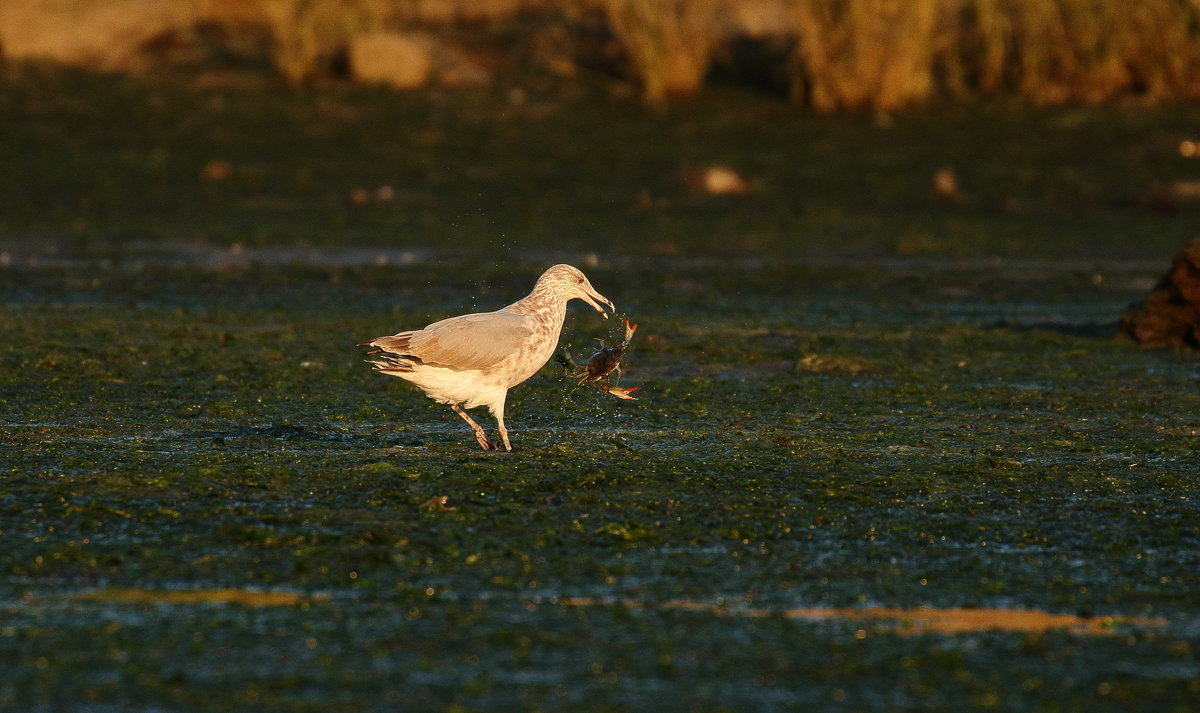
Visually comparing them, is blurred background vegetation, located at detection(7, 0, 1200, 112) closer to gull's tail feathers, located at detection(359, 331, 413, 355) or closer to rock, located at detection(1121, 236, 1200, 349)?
rock, located at detection(1121, 236, 1200, 349)

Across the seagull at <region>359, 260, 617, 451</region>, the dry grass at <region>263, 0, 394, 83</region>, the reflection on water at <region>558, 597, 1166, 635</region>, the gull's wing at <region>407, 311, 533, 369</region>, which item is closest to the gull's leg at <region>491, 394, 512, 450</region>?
the seagull at <region>359, 260, 617, 451</region>

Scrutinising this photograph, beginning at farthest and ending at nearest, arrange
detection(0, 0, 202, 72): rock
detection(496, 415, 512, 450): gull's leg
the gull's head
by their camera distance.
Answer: detection(0, 0, 202, 72): rock < the gull's head < detection(496, 415, 512, 450): gull's leg

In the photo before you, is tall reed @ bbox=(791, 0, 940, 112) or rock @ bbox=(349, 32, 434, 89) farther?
rock @ bbox=(349, 32, 434, 89)

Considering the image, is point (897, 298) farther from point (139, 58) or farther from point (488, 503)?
point (139, 58)

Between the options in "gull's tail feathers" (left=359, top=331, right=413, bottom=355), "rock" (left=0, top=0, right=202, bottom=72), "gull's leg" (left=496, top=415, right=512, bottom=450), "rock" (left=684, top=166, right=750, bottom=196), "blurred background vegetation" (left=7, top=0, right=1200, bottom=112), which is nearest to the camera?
"gull's tail feathers" (left=359, top=331, right=413, bottom=355)

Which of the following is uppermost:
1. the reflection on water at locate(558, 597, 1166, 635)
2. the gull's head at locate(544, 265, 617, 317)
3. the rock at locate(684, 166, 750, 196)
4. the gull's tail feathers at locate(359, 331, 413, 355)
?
the rock at locate(684, 166, 750, 196)

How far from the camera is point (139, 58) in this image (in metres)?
25.2

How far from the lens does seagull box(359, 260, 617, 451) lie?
8.48 metres

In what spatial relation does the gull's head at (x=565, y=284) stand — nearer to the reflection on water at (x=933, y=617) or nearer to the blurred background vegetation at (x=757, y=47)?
the reflection on water at (x=933, y=617)

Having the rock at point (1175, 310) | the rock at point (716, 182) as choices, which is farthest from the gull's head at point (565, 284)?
the rock at point (716, 182)

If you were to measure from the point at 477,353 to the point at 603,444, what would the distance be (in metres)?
0.99

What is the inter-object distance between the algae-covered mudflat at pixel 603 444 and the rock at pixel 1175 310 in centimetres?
19

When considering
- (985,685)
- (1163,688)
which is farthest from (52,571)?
(1163,688)

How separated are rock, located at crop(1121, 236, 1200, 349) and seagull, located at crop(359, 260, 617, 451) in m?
5.65
